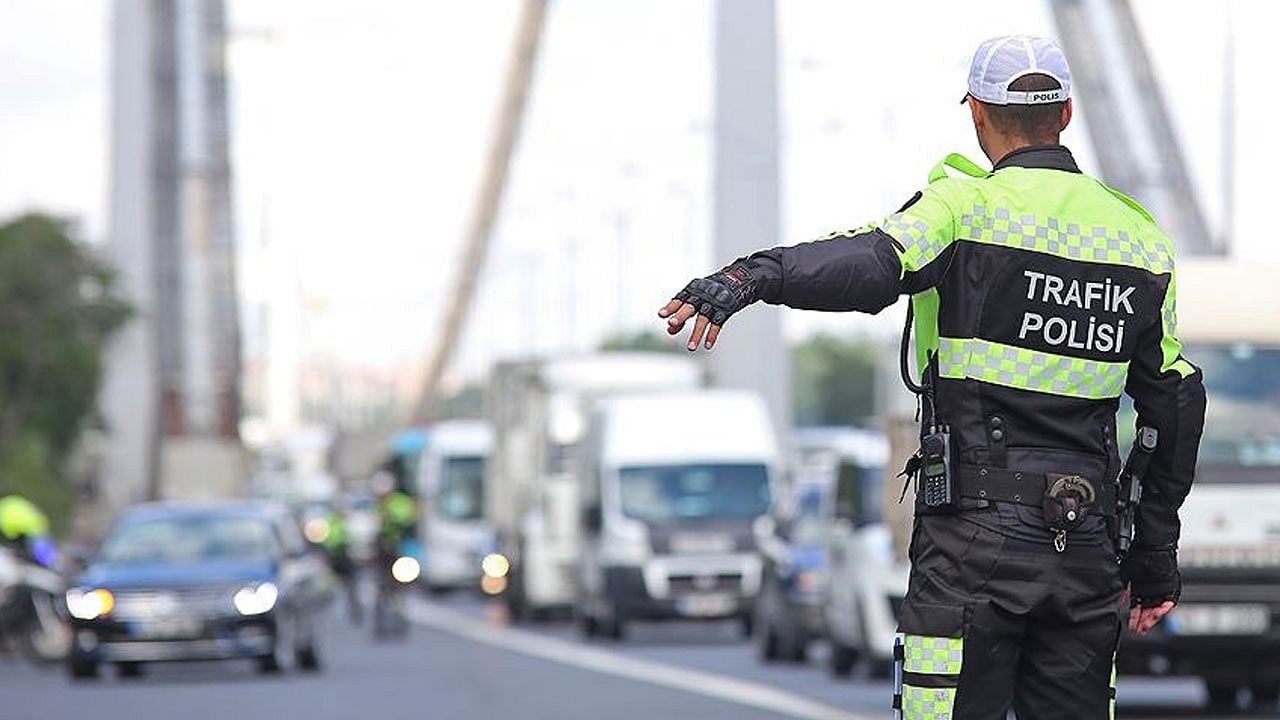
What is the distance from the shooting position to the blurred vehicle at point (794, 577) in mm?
25764

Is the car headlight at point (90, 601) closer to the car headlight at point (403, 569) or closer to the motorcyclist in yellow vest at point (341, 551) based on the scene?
the car headlight at point (403, 569)

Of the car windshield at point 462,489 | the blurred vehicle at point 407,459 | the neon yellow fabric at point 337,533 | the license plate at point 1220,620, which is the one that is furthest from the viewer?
the blurred vehicle at point 407,459

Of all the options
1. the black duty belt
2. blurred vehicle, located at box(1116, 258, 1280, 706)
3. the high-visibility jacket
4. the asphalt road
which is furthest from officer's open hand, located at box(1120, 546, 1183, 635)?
the asphalt road

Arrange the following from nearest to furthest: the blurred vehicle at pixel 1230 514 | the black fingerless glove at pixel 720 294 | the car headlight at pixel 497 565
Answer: the black fingerless glove at pixel 720 294, the blurred vehicle at pixel 1230 514, the car headlight at pixel 497 565

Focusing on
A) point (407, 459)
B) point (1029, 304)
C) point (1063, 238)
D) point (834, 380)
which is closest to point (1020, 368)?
point (1029, 304)

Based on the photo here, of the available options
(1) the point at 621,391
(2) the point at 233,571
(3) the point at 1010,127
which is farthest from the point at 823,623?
(3) the point at 1010,127

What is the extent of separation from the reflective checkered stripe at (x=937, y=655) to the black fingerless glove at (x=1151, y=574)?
1.88 feet

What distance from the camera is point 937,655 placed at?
20.2 ft

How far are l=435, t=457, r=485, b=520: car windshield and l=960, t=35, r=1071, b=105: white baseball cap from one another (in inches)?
1893

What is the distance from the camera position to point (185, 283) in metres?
89.4

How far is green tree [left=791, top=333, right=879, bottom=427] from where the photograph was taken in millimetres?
141750

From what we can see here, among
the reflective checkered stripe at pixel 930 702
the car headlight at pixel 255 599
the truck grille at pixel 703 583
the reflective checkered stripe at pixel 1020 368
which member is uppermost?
the reflective checkered stripe at pixel 1020 368

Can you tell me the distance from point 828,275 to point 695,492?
2761 cm

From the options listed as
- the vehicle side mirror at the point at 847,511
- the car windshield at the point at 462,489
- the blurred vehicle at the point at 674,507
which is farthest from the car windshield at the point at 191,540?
the car windshield at the point at 462,489
